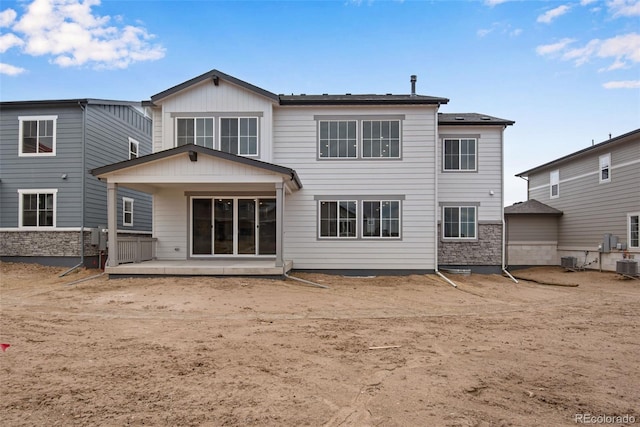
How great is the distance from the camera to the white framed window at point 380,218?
12969mm

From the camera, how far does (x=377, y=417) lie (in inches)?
129

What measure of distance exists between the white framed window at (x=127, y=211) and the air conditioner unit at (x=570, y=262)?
19.4 metres

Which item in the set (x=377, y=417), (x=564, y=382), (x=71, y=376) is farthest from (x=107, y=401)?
(x=564, y=382)

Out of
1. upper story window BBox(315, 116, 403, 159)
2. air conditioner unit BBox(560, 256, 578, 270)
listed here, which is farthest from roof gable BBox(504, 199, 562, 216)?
upper story window BBox(315, 116, 403, 159)

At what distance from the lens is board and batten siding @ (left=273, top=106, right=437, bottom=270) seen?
12906 millimetres

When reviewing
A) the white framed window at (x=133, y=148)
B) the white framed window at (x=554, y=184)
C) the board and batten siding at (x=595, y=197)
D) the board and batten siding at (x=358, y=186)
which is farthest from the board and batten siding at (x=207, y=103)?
the white framed window at (x=554, y=184)

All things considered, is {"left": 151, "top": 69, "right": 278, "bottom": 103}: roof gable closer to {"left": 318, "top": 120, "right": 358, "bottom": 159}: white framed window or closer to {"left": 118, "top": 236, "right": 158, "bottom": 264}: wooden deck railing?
{"left": 318, "top": 120, "right": 358, "bottom": 159}: white framed window

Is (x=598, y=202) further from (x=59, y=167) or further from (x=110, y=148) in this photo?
(x=59, y=167)

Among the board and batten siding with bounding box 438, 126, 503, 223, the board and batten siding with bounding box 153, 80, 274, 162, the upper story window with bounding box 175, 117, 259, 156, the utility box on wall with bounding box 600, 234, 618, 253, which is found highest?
the board and batten siding with bounding box 153, 80, 274, 162

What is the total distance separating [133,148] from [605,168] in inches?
814

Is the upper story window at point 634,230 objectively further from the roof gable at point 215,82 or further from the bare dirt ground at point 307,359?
the roof gable at point 215,82

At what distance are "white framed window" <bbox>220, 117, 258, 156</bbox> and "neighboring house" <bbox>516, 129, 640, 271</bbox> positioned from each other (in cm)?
1245

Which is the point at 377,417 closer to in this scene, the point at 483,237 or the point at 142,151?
the point at 483,237

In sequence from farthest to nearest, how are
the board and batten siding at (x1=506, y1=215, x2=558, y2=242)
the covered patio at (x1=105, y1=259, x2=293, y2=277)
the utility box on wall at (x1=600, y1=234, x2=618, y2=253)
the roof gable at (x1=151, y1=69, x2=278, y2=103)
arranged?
the board and batten siding at (x1=506, y1=215, x2=558, y2=242)
the utility box on wall at (x1=600, y1=234, x2=618, y2=253)
the roof gable at (x1=151, y1=69, x2=278, y2=103)
the covered patio at (x1=105, y1=259, x2=293, y2=277)
